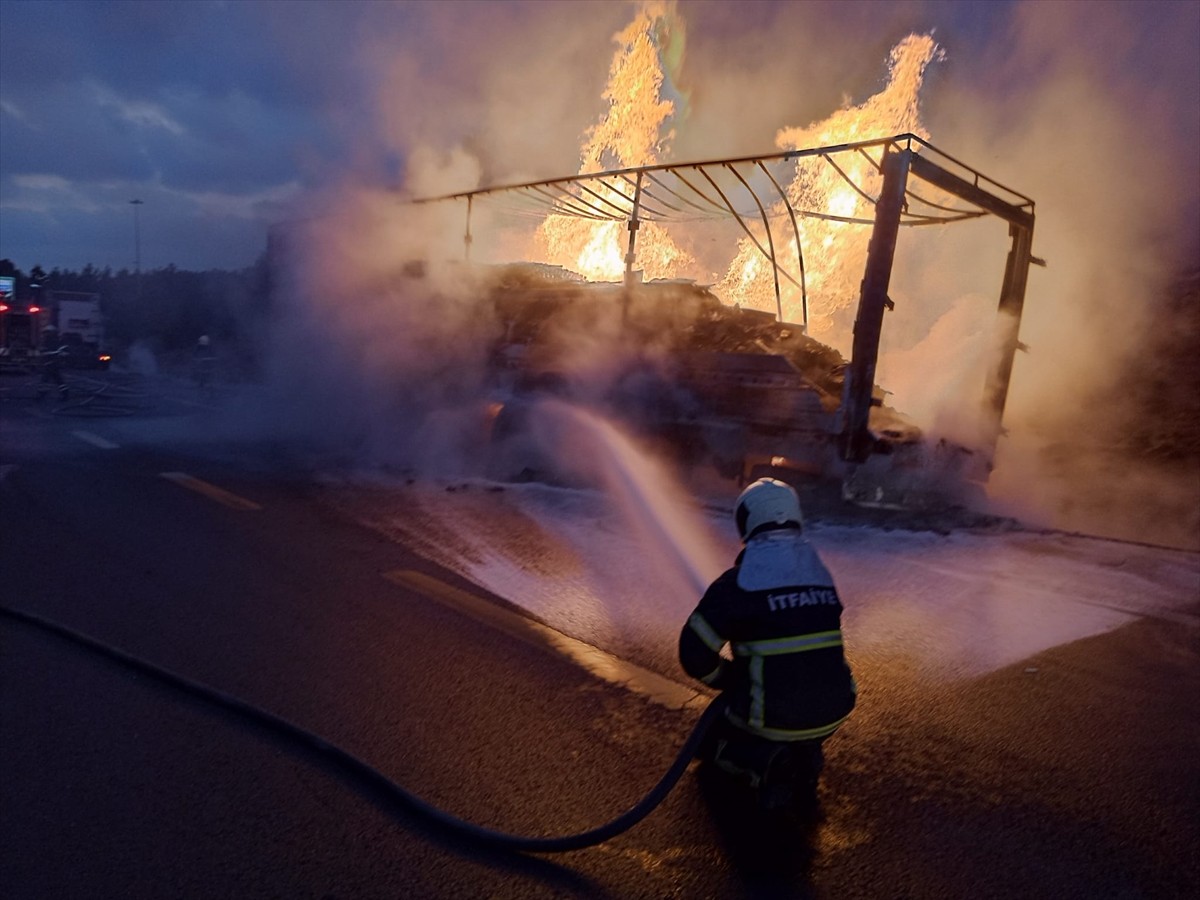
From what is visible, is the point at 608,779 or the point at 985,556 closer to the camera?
the point at 608,779

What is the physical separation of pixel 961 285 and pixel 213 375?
17056 millimetres

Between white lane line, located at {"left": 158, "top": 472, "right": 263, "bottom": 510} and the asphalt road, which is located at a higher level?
the asphalt road

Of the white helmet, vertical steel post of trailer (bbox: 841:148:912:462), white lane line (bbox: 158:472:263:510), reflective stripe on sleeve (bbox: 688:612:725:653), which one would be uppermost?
vertical steel post of trailer (bbox: 841:148:912:462)

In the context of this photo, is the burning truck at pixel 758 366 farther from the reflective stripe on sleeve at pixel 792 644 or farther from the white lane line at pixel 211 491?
the reflective stripe on sleeve at pixel 792 644

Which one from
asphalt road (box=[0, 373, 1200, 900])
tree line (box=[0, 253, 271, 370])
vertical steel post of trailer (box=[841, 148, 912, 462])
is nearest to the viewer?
asphalt road (box=[0, 373, 1200, 900])

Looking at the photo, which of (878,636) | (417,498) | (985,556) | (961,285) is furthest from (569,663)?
(961,285)

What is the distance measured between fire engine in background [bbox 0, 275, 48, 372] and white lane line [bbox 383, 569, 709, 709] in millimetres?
23731

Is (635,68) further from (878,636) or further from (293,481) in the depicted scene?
(878,636)

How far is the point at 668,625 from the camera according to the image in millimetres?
5406

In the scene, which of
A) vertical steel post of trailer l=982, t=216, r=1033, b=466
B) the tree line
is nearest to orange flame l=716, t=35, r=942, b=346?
vertical steel post of trailer l=982, t=216, r=1033, b=466

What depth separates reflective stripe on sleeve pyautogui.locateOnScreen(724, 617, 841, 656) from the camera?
290 cm

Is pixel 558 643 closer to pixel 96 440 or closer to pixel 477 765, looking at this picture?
pixel 477 765

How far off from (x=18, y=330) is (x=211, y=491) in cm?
2093

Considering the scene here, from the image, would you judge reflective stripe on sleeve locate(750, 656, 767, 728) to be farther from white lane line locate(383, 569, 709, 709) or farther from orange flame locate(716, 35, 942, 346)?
orange flame locate(716, 35, 942, 346)
